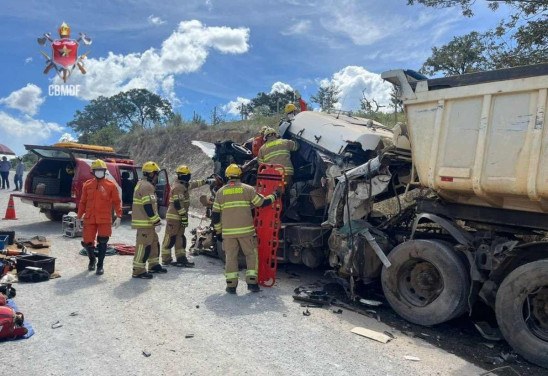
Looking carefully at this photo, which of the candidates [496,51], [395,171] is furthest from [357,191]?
[496,51]

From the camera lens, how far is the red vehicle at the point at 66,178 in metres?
9.72

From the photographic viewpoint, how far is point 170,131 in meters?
24.3

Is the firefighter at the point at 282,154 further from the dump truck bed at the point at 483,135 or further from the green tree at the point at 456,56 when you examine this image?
the green tree at the point at 456,56

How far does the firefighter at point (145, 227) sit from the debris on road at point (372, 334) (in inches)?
123

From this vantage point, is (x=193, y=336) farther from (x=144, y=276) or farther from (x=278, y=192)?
(x=278, y=192)

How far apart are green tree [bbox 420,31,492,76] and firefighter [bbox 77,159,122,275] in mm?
10360

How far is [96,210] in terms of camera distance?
21.1ft

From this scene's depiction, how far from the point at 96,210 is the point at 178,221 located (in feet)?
4.07

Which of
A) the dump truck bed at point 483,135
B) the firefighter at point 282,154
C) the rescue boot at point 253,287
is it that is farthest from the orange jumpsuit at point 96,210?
the dump truck bed at point 483,135

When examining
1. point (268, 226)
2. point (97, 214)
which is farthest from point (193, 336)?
point (97, 214)

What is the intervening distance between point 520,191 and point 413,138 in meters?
1.28

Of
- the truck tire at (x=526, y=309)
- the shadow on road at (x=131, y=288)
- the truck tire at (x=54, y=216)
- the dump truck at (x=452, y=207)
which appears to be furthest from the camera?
the truck tire at (x=54, y=216)

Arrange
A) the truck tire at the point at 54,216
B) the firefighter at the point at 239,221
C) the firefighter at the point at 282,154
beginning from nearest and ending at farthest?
the firefighter at the point at 239,221 < the firefighter at the point at 282,154 < the truck tire at the point at 54,216

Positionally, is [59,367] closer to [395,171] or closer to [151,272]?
[151,272]
